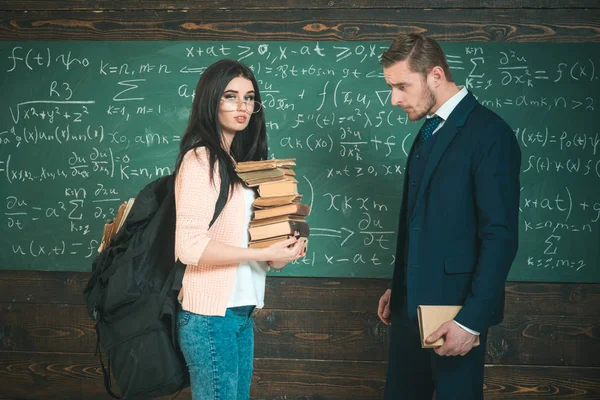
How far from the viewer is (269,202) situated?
1.66m

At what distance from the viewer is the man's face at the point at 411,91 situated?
176 centimetres

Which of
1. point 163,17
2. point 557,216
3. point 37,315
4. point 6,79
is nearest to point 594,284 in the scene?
point 557,216

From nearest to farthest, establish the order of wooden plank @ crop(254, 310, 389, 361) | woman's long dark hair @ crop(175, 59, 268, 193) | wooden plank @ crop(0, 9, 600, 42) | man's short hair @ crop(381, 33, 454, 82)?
1. woman's long dark hair @ crop(175, 59, 268, 193)
2. man's short hair @ crop(381, 33, 454, 82)
3. wooden plank @ crop(0, 9, 600, 42)
4. wooden plank @ crop(254, 310, 389, 361)

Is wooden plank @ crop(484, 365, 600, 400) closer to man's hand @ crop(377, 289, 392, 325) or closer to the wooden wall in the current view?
the wooden wall

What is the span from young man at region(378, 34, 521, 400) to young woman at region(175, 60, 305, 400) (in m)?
0.37

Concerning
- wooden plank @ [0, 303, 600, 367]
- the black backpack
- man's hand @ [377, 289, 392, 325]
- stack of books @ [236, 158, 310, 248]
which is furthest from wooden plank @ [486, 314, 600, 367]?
the black backpack

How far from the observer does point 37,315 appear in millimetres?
3023

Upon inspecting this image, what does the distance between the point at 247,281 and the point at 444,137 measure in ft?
2.24

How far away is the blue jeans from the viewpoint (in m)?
1.57

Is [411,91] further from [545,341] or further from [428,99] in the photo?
[545,341]

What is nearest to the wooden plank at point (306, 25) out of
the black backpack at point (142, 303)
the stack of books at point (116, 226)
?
the stack of books at point (116, 226)

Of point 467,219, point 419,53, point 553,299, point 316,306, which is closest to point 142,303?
point 467,219

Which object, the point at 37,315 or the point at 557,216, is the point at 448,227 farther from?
the point at 37,315

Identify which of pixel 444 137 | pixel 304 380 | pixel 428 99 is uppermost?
pixel 428 99
